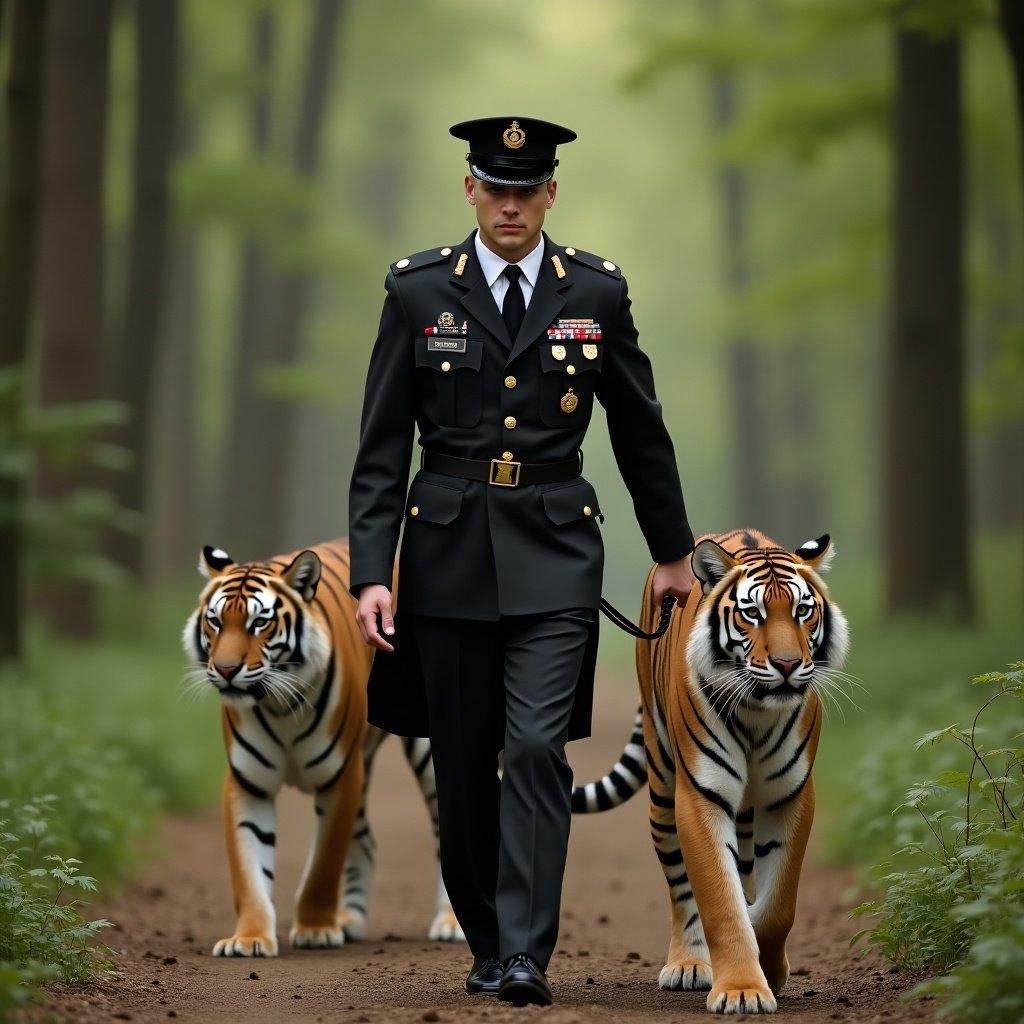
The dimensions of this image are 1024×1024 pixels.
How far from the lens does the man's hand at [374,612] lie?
5227mm

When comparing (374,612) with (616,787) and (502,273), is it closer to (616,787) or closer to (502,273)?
(502,273)

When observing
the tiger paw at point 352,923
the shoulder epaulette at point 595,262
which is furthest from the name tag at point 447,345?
the tiger paw at point 352,923

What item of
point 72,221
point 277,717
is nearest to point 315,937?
point 277,717

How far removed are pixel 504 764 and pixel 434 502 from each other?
869 millimetres

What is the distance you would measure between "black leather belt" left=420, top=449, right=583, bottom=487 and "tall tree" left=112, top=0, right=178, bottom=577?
488 inches

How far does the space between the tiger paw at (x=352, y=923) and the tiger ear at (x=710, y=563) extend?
2751 mm

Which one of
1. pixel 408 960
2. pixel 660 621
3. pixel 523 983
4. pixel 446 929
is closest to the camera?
pixel 523 983

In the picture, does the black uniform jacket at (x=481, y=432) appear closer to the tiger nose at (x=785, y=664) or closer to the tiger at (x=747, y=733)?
the tiger at (x=747, y=733)

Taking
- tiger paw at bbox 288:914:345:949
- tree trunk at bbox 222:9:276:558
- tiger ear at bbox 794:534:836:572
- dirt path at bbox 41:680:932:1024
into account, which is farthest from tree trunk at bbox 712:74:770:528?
tiger ear at bbox 794:534:836:572

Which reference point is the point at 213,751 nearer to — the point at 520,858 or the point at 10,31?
the point at 10,31

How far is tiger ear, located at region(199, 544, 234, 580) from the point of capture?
6672mm

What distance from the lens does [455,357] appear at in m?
5.36

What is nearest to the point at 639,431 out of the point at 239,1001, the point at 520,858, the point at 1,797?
the point at 520,858

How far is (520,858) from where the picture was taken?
16.6ft
